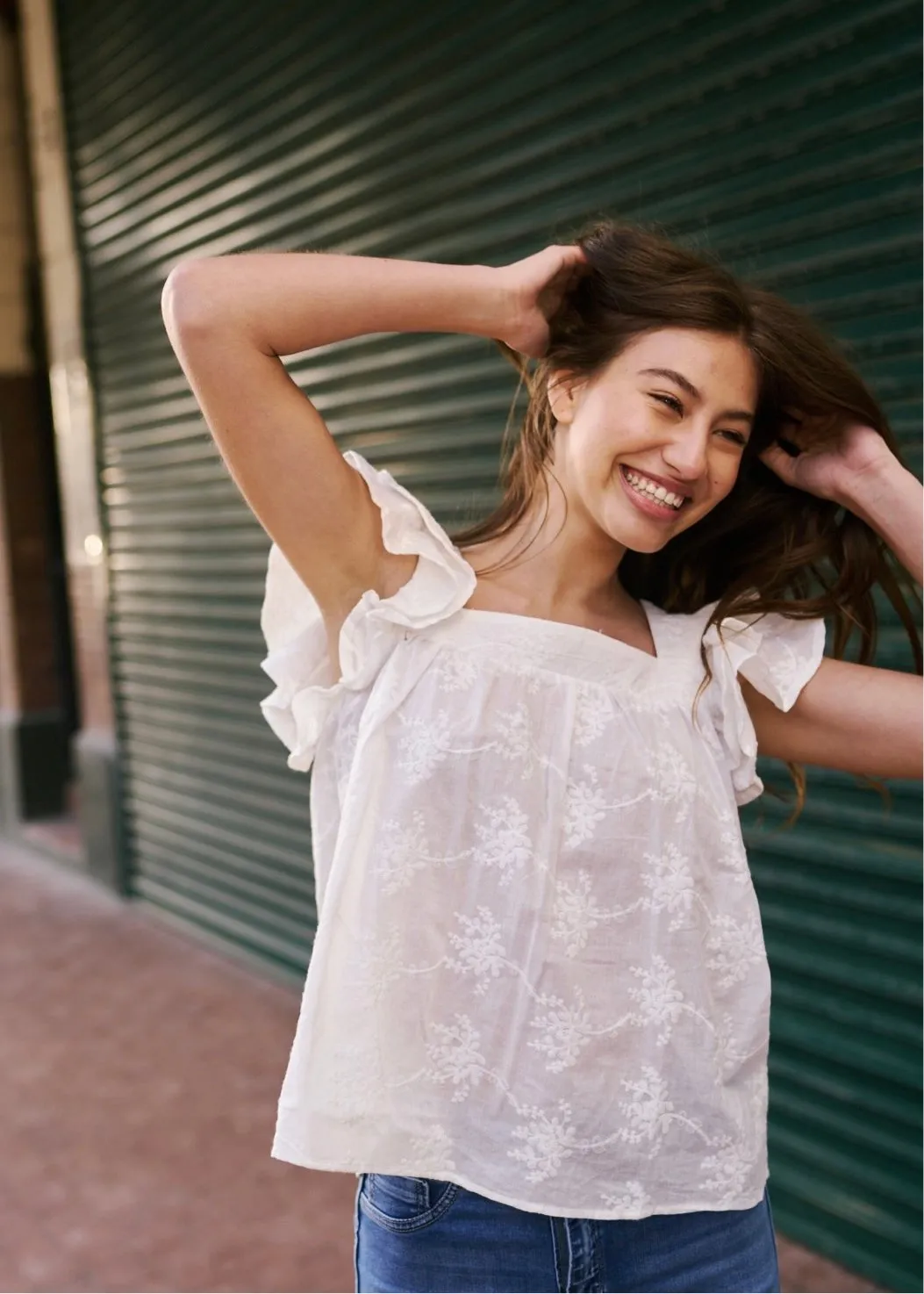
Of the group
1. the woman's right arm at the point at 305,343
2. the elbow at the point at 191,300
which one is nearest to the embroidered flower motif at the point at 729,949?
the woman's right arm at the point at 305,343

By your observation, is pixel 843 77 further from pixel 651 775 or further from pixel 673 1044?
pixel 673 1044

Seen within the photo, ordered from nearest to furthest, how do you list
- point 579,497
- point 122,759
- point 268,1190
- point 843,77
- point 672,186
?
point 579,497 → point 843,77 → point 672,186 → point 268,1190 → point 122,759

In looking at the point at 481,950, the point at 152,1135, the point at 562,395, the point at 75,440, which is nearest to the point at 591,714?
the point at 481,950

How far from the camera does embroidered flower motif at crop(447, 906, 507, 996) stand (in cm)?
158

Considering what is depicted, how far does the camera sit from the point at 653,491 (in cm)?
163

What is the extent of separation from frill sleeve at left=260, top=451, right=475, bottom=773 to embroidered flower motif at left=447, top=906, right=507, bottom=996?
30 centimetres

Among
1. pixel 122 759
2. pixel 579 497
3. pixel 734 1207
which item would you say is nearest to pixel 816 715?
pixel 579 497

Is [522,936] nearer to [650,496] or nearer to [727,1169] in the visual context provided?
[727,1169]

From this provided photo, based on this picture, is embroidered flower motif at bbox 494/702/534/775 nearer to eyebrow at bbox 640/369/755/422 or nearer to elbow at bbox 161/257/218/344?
eyebrow at bbox 640/369/755/422

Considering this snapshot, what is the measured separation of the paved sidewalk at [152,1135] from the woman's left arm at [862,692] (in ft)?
6.50

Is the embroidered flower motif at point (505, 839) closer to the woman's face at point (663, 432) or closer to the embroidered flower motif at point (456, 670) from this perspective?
the embroidered flower motif at point (456, 670)

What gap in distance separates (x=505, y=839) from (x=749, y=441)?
2.42 ft

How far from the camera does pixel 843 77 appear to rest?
2.87 meters

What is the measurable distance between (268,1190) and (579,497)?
2773 millimetres
